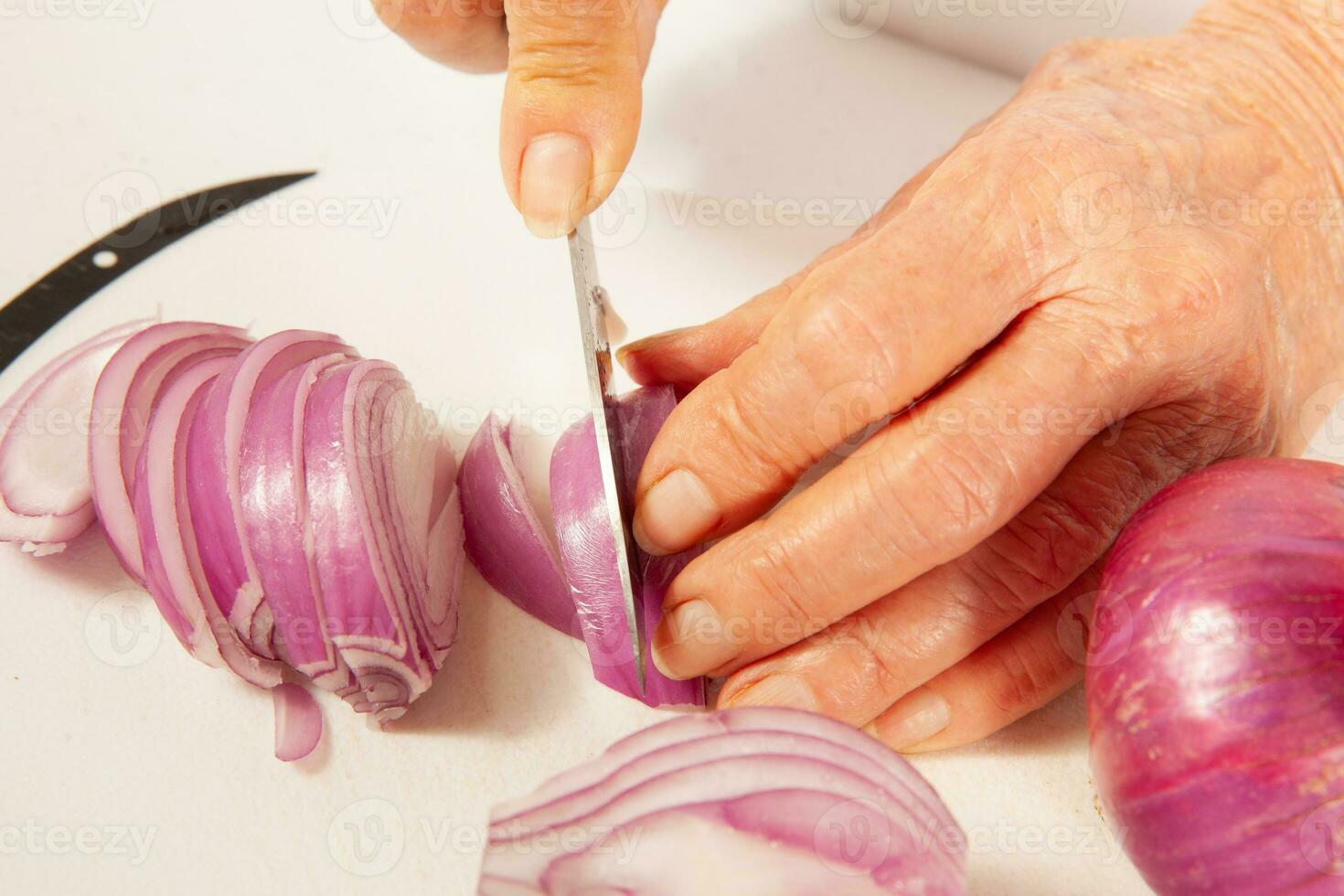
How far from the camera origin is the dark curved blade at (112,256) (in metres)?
1.49

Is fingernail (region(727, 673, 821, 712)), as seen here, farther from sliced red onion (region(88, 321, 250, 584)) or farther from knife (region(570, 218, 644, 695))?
sliced red onion (region(88, 321, 250, 584))

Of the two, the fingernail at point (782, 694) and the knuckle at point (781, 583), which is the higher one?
the knuckle at point (781, 583)

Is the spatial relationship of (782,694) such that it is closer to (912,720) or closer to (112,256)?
(912,720)

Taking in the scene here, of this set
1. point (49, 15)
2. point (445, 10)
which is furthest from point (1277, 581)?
point (49, 15)

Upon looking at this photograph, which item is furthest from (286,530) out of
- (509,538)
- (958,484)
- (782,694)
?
(958,484)

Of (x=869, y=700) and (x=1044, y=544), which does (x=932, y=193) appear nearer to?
(x=1044, y=544)

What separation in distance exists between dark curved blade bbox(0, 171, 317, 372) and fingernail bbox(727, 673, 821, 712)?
1.13 meters

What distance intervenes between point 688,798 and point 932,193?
2.34 feet

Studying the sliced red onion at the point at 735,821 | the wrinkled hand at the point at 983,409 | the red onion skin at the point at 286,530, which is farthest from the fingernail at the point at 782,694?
the red onion skin at the point at 286,530

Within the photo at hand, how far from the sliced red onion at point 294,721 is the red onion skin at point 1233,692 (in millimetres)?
894

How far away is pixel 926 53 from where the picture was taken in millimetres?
1834

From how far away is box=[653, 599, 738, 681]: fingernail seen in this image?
1.14 metres

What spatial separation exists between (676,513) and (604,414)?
152mm

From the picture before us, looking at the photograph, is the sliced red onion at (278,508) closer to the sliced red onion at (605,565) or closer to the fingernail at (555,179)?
the sliced red onion at (605,565)
